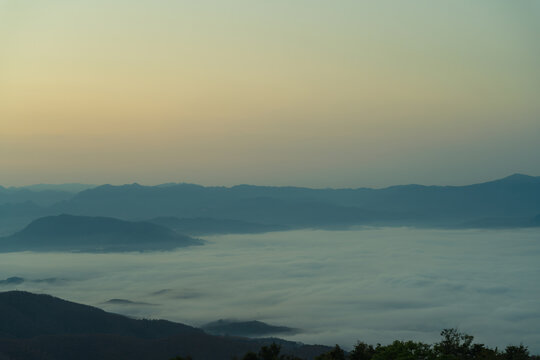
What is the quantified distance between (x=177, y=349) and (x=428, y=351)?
138050 millimetres

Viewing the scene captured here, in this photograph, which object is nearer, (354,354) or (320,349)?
(354,354)

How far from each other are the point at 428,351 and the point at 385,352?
14.7 ft

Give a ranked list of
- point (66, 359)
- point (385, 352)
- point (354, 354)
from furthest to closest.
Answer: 1. point (66, 359)
2. point (354, 354)
3. point (385, 352)

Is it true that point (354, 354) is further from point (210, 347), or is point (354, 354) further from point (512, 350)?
point (210, 347)

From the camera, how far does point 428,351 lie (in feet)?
178

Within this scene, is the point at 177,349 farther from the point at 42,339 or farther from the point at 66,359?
the point at 42,339

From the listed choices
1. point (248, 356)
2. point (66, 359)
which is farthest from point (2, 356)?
point (248, 356)

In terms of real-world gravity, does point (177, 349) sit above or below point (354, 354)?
below

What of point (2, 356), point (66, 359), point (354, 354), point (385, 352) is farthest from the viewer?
point (66, 359)

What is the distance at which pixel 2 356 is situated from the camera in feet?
526

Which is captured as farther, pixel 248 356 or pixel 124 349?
pixel 124 349

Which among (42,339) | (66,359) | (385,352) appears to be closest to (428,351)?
(385,352)

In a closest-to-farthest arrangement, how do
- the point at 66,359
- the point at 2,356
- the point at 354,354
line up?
the point at 354,354 → the point at 2,356 → the point at 66,359

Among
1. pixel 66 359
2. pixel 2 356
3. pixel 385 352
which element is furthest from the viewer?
pixel 66 359
